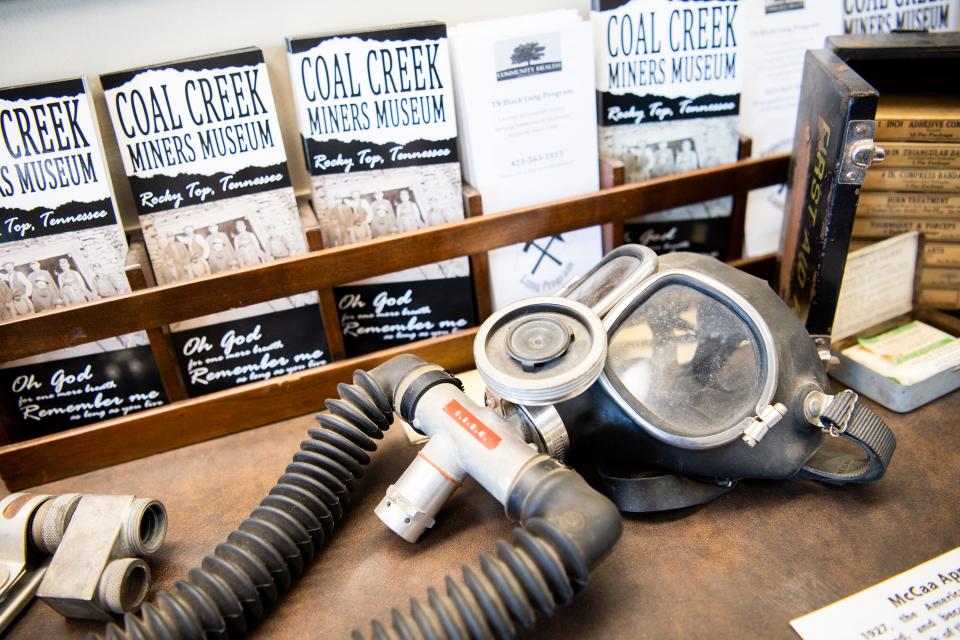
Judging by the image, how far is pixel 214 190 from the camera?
39.1 inches

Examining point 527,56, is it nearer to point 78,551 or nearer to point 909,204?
point 909,204

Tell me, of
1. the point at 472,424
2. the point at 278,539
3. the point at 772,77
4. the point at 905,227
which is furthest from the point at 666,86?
the point at 278,539

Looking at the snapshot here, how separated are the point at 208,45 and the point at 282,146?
0.18m

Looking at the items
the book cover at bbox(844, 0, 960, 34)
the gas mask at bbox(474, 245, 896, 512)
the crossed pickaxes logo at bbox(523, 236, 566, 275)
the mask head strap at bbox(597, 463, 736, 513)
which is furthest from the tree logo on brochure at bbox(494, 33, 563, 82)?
the mask head strap at bbox(597, 463, 736, 513)

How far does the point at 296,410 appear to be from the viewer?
1102 mm

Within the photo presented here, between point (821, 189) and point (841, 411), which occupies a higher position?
point (821, 189)

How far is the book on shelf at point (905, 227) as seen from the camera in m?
1.10

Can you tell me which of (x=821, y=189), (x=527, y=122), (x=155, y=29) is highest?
(x=155, y=29)

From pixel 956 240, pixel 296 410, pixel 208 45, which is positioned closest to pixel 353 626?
pixel 296 410

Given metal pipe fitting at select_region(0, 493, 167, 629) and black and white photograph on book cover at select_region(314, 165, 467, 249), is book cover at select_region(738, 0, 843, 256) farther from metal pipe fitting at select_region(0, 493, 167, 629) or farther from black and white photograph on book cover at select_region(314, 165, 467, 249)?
metal pipe fitting at select_region(0, 493, 167, 629)

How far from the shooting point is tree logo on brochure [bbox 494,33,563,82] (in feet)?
3.33

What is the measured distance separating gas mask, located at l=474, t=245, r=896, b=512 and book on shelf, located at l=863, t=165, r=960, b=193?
0.38 m

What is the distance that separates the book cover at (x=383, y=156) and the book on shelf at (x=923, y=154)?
665 mm

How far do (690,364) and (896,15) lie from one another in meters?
0.85
